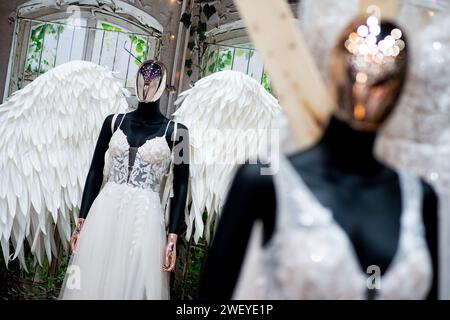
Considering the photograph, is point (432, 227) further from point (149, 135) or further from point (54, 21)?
point (54, 21)

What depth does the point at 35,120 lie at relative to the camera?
2.60 meters

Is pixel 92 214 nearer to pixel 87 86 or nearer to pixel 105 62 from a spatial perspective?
pixel 87 86

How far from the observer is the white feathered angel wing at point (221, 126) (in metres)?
2.52

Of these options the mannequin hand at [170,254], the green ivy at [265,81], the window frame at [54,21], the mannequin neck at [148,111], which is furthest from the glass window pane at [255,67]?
the mannequin hand at [170,254]

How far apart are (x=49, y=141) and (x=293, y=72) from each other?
5.94 ft

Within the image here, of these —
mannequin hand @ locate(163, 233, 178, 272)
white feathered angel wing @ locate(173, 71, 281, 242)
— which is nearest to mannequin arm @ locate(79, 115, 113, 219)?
mannequin hand @ locate(163, 233, 178, 272)

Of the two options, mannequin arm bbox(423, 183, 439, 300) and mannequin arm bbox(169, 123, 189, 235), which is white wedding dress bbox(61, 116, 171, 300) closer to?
mannequin arm bbox(169, 123, 189, 235)

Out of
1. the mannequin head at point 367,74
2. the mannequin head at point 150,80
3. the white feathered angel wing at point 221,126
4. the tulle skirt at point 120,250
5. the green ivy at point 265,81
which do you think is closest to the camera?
the mannequin head at point 367,74

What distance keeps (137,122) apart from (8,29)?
136 centimetres

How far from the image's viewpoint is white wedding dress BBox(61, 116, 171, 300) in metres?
1.92

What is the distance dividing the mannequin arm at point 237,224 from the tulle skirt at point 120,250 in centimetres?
99

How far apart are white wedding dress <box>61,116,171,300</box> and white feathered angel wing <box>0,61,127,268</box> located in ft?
1.81

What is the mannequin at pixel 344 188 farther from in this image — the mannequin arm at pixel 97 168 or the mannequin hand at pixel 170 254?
the mannequin arm at pixel 97 168
